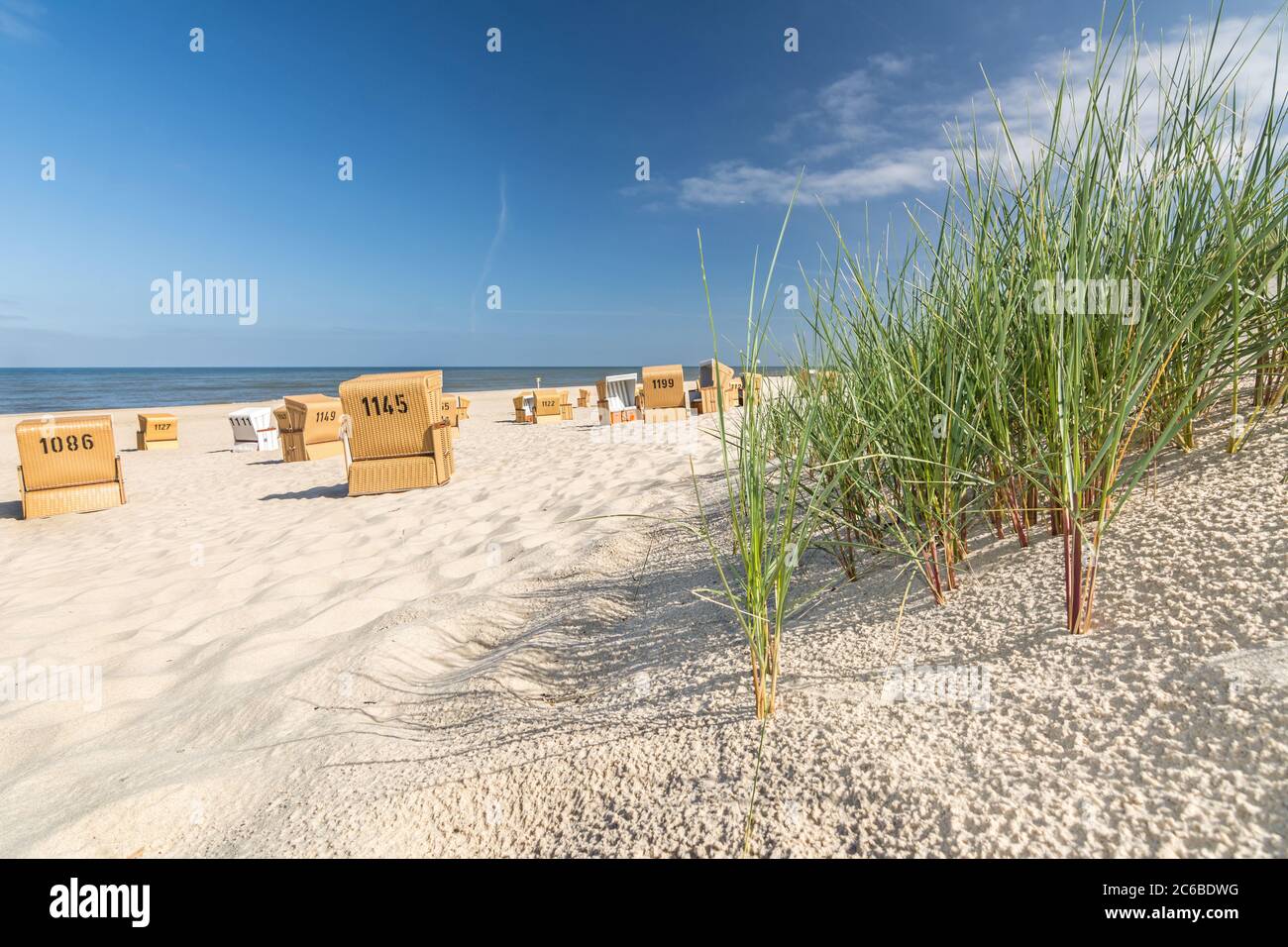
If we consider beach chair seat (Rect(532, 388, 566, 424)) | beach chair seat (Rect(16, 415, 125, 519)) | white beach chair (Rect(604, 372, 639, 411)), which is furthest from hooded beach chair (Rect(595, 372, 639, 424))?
beach chair seat (Rect(16, 415, 125, 519))

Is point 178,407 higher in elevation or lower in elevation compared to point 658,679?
higher

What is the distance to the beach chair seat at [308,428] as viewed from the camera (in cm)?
799

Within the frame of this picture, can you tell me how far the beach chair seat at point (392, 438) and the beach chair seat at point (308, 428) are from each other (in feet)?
7.92

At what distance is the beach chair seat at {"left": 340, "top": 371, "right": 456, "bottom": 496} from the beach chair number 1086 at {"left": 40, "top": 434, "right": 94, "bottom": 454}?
7.49 ft

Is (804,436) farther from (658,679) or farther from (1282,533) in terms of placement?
(1282,533)

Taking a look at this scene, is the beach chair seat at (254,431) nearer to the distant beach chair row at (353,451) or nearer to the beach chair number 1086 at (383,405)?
the distant beach chair row at (353,451)

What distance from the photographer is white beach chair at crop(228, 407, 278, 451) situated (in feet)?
33.9

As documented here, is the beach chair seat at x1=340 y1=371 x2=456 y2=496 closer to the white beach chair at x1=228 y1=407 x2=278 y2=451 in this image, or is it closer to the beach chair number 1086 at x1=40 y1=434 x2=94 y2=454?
the beach chair number 1086 at x1=40 y1=434 x2=94 y2=454

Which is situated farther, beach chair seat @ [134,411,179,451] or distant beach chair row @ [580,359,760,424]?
distant beach chair row @ [580,359,760,424]

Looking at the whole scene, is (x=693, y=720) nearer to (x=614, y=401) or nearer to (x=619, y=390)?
(x=614, y=401)

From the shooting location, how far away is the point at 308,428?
812 centimetres

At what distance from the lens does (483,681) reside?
5.28ft
